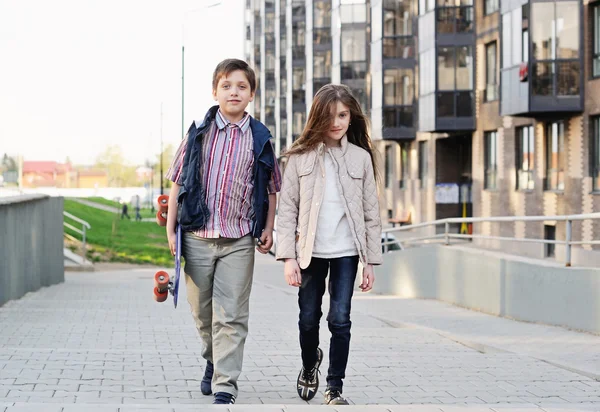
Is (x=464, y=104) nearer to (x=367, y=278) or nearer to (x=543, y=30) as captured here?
(x=543, y=30)

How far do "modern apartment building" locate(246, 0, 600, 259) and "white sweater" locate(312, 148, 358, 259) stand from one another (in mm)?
622

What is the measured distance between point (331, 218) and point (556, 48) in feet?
79.7

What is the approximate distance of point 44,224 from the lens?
62.5ft

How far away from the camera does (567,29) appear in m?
28.8

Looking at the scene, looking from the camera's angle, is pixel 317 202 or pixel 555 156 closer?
pixel 317 202

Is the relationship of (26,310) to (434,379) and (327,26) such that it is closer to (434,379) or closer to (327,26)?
(434,379)

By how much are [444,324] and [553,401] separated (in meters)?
5.90

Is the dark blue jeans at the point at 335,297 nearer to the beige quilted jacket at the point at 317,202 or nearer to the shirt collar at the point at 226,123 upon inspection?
the beige quilted jacket at the point at 317,202

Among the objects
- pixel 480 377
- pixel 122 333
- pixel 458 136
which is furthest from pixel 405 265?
pixel 458 136

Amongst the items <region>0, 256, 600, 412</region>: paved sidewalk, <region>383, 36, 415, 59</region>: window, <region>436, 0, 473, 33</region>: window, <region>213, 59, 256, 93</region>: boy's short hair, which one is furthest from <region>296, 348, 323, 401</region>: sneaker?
<region>383, 36, 415, 59</region>: window

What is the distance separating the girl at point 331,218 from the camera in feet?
20.0

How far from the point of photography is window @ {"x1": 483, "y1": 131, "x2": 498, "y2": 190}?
36.6 metres

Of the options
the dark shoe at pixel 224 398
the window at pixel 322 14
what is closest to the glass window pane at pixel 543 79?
the dark shoe at pixel 224 398

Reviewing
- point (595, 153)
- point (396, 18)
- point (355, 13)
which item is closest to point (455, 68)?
point (396, 18)
